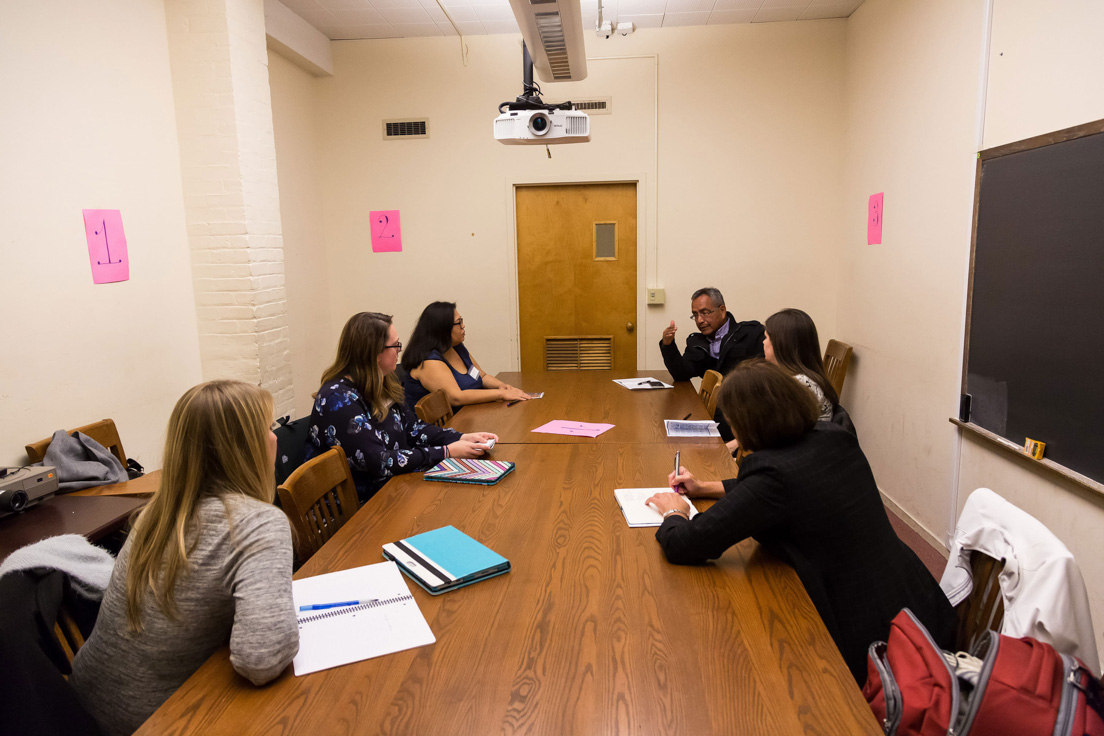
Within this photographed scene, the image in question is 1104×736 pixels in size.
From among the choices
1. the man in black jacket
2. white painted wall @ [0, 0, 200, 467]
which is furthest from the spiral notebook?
the man in black jacket

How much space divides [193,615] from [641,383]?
288 cm

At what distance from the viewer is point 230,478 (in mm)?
1314

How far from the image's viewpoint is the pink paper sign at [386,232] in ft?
16.5

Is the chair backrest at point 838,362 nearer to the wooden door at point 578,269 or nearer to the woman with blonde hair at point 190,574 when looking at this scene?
the wooden door at point 578,269

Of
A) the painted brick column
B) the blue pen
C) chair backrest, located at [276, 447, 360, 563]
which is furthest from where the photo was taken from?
the painted brick column

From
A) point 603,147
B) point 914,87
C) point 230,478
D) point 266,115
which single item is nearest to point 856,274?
point 914,87

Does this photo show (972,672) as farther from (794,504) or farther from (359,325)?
(359,325)

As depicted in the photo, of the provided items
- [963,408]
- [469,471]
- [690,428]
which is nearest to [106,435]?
[469,471]

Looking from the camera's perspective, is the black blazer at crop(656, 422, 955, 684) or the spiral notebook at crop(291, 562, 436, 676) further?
the black blazer at crop(656, 422, 955, 684)

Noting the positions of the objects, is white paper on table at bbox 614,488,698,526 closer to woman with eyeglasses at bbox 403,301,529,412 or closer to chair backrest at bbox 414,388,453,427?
chair backrest at bbox 414,388,453,427

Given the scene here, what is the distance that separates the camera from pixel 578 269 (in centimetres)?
508

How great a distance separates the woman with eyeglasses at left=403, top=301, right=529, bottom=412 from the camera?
3.42 m

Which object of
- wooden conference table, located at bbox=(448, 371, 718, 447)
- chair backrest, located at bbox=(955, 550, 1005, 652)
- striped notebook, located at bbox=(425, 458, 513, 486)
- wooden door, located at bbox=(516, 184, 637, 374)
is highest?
wooden door, located at bbox=(516, 184, 637, 374)

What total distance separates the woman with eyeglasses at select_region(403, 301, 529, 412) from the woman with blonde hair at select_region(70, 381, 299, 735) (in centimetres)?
205
